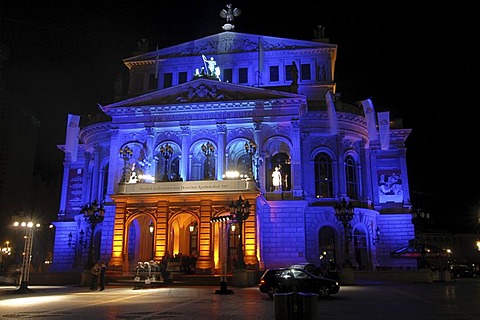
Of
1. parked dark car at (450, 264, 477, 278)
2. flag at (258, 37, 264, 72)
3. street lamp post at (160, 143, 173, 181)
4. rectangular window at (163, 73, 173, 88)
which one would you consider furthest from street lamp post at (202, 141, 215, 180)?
parked dark car at (450, 264, 477, 278)

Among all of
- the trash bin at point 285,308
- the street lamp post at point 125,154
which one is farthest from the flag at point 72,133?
the trash bin at point 285,308

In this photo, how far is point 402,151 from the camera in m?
49.4

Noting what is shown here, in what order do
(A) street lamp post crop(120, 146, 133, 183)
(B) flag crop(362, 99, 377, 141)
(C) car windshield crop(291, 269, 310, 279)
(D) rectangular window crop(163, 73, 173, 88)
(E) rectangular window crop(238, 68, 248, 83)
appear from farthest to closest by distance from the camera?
1. (D) rectangular window crop(163, 73, 173, 88)
2. (E) rectangular window crop(238, 68, 248, 83)
3. (B) flag crop(362, 99, 377, 141)
4. (A) street lamp post crop(120, 146, 133, 183)
5. (C) car windshield crop(291, 269, 310, 279)

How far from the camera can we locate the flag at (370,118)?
4544 cm

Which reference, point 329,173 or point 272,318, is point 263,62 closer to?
point 329,173

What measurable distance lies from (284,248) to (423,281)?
1089 centimetres

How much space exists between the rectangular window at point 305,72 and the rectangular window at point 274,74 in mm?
2532

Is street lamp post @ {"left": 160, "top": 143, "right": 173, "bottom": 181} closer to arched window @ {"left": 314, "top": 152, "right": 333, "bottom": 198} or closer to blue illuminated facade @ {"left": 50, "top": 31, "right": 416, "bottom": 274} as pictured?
blue illuminated facade @ {"left": 50, "top": 31, "right": 416, "bottom": 274}

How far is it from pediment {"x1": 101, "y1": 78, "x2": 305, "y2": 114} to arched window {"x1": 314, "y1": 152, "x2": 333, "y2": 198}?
24.5 ft

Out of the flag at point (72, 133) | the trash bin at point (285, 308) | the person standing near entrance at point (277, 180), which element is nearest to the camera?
the trash bin at point (285, 308)

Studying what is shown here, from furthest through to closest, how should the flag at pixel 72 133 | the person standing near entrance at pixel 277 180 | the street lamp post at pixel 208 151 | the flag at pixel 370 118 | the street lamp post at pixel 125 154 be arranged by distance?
the flag at pixel 72 133 → the flag at pixel 370 118 → the street lamp post at pixel 125 154 → the street lamp post at pixel 208 151 → the person standing near entrance at pixel 277 180

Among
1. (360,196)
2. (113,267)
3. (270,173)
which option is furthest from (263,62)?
(113,267)

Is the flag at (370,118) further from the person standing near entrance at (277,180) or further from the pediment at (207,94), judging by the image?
the person standing near entrance at (277,180)

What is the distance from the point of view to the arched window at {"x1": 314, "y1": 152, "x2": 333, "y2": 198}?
1753 inches
